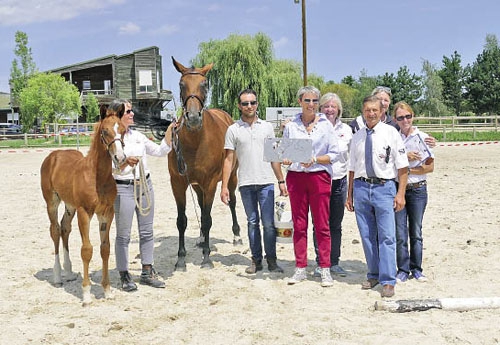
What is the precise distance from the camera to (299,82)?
→ 40844mm

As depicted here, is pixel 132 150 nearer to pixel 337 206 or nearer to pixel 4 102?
pixel 337 206

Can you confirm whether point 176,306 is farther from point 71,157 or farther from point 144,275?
point 71,157

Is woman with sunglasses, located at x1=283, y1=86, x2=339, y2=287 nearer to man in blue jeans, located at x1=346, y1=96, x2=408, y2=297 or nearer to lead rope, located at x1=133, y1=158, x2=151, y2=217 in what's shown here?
man in blue jeans, located at x1=346, y1=96, x2=408, y2=297

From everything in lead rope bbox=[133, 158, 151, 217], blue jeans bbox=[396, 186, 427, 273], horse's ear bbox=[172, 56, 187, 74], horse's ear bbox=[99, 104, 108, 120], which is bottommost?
blue jeans bbox=[396, 186, 427, 273]

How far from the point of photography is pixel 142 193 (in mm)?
5020

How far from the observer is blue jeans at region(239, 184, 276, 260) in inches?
215

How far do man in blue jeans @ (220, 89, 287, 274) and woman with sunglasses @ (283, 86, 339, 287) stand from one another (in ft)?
1.12

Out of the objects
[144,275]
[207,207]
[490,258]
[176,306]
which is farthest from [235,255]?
[490,258]

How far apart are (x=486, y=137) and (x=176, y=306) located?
27387 mm

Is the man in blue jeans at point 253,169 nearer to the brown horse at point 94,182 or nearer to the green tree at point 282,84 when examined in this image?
the brown horse at point 94,182

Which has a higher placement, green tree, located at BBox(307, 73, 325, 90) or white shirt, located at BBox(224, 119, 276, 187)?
green tree, located at BBox(307, 73, 325, 90)

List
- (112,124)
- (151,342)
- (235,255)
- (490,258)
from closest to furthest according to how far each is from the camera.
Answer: (151,342), (112,124), (490,258), (235,255)

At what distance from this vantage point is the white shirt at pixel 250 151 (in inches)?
213

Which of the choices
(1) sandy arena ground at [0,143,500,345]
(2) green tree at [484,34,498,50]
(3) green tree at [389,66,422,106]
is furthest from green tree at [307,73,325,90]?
(1) sandy arena ground at [0,143,500,345]
